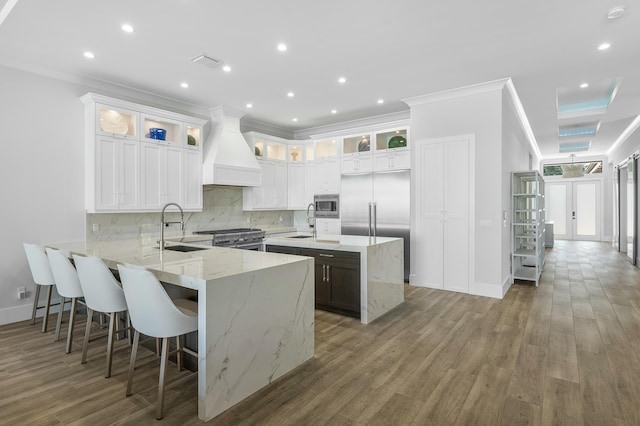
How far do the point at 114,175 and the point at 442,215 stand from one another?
4654 mm

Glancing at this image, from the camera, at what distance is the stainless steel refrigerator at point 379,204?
559 centimetres

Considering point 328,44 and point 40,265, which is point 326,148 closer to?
point 328,44

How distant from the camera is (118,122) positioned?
472 centimetres

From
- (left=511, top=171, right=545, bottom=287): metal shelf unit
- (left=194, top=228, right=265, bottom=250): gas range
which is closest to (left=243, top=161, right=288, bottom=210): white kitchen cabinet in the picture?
(left=194, top=228, right=265, bottom=250): gas range

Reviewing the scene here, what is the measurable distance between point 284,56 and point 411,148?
8.52 ft

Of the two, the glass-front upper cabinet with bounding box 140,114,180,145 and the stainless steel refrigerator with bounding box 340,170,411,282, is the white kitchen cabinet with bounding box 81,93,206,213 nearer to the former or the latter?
the glass-front upper cabinet with bounding box 140,114,180,145

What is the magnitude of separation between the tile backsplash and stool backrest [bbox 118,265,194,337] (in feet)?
9.75

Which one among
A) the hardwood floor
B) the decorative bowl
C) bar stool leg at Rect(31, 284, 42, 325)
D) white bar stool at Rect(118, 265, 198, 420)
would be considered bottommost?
the hardwood floor

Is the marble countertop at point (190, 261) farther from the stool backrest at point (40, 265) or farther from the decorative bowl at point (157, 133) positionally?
the decorative bowl at point (157, 133)

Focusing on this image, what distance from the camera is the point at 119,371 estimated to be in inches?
107

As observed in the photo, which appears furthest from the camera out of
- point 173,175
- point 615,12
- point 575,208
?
point 575,208

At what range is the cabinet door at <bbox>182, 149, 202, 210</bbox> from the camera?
17.5ft

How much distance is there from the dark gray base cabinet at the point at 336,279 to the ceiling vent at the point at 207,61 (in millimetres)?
2365

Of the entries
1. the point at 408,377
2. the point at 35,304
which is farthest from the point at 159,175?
the point at 408,377
